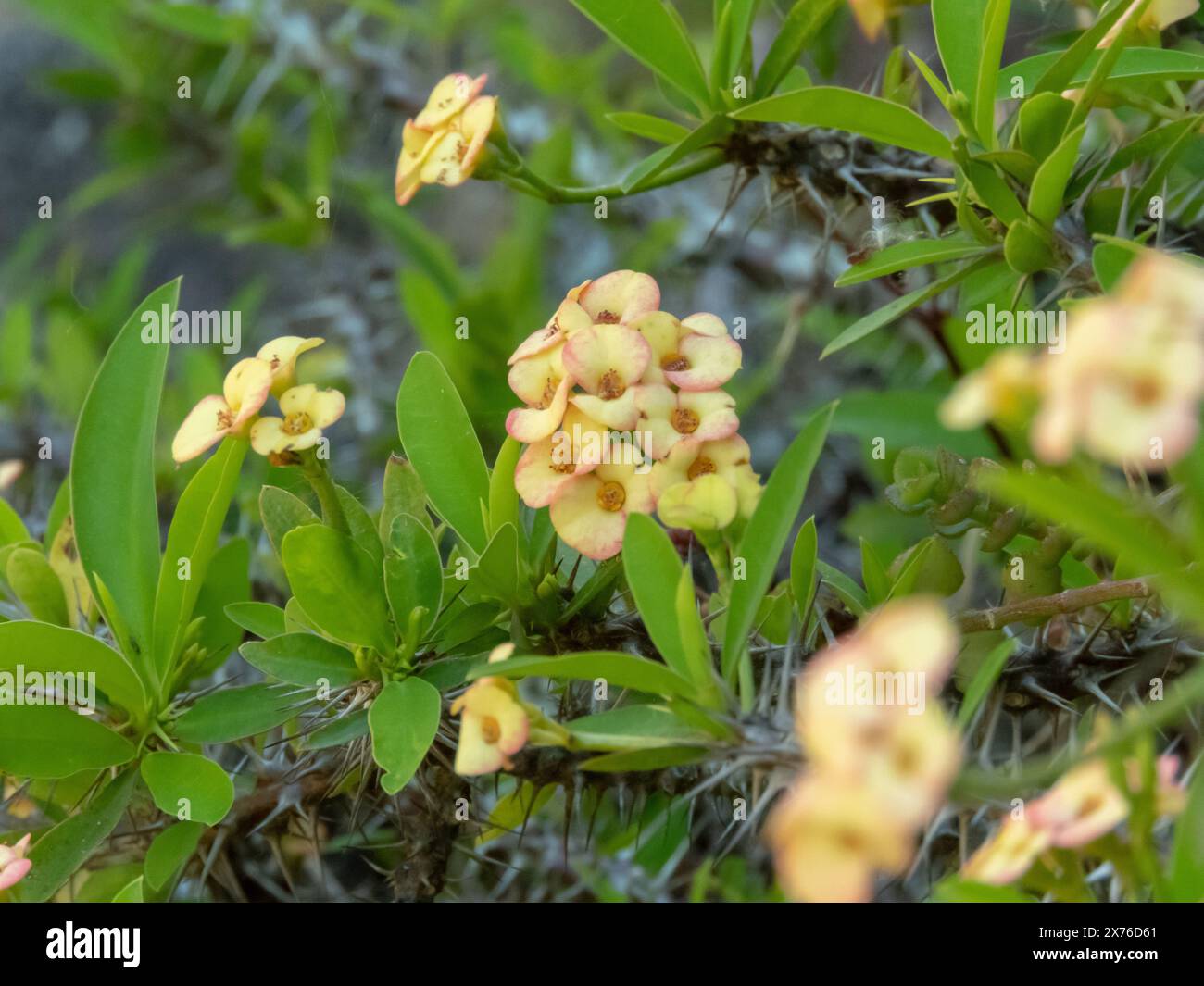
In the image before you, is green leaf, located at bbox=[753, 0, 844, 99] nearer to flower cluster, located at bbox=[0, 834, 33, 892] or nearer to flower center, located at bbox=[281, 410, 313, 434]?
flower center, located at bbox=[281, 410, 313, 434]

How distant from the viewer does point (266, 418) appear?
31.0 inches

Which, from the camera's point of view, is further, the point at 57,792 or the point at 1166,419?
the point at 57,792

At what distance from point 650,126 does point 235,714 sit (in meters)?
0.53

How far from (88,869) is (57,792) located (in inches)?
3.0

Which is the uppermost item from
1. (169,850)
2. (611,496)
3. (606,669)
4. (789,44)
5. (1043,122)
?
(789,44)

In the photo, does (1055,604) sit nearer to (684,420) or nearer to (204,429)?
(684,420)

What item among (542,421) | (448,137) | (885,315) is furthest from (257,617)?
(885,315)

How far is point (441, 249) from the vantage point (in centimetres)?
176

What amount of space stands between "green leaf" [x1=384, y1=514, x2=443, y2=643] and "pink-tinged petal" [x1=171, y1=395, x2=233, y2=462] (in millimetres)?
129

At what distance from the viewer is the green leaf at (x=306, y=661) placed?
2.52 feet

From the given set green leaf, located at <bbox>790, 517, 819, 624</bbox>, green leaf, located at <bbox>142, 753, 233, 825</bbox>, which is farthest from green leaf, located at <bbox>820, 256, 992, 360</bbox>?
green leaf, located at <bbox>142, 753, 233, 825</bbox>
